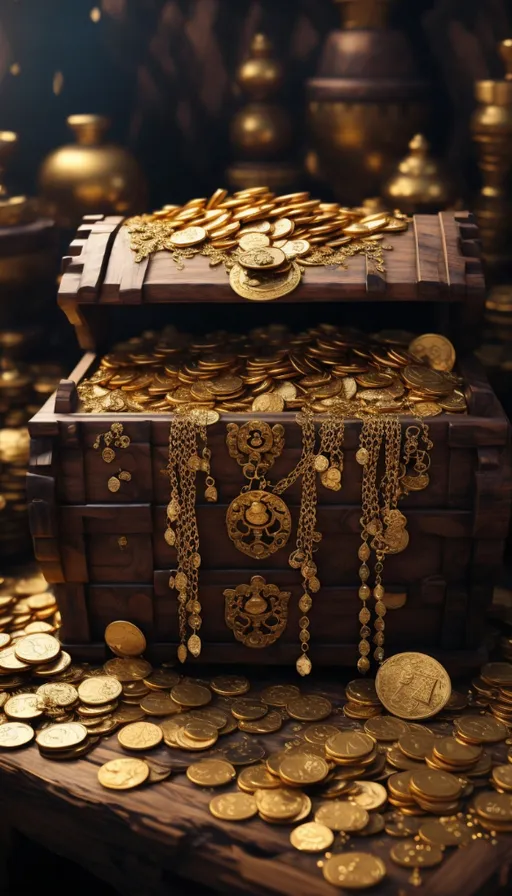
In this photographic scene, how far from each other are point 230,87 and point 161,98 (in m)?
0.25

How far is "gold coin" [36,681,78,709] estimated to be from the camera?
2.61 m

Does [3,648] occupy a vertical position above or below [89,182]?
below

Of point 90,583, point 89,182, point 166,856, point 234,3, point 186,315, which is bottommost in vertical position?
point 166,856

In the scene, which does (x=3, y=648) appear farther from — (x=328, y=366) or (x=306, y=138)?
(x=306, y=138)

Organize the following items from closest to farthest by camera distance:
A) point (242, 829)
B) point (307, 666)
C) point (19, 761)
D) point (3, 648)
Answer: point (242, 829)
point (19, 761)
point (307, 666)
point (3, 648)

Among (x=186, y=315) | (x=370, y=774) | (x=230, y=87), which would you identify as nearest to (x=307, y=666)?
(x=370, y=774)

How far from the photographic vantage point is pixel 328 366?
2.76 metres

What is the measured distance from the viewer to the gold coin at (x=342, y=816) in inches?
87.6

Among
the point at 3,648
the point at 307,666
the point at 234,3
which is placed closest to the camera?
the point at 307,666

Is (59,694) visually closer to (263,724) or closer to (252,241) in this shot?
(263,724)

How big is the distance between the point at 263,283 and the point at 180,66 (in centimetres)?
140

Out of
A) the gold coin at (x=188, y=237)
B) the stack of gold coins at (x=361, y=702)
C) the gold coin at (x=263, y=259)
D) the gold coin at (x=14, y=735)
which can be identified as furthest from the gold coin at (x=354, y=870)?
the gold coin at (x=188, y=237)

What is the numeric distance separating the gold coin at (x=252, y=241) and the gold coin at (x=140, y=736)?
120cm

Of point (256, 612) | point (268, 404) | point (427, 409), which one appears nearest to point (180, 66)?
point (268, 404)
